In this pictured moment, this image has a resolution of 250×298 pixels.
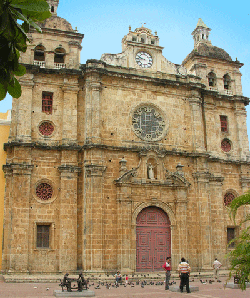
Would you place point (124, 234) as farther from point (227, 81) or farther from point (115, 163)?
point (227, 81)

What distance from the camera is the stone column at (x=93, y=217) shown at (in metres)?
20.2

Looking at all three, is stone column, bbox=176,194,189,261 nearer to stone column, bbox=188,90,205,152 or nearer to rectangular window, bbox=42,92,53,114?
stone column, bbox=188,90,205,152

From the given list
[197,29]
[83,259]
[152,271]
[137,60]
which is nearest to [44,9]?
[83,259]

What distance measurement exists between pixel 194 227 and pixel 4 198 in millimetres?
10703

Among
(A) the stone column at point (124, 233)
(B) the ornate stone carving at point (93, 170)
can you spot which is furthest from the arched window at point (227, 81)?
(B) the ornate stone carving at point (93, 170)

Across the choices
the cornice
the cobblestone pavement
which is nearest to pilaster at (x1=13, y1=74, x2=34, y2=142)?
the cornice

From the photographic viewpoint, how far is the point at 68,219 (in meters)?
20.9

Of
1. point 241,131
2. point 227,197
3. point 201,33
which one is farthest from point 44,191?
point 201,33

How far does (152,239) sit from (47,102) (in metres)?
9.75

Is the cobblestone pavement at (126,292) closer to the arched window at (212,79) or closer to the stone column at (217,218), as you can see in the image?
the stone column at (217,218)

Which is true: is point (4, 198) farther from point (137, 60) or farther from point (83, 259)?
point (137, 60)

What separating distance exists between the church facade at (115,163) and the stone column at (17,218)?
0.05 m

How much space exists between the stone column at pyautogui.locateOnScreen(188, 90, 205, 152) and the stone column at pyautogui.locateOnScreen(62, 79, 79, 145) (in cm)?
730

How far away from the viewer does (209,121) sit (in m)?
25.7
